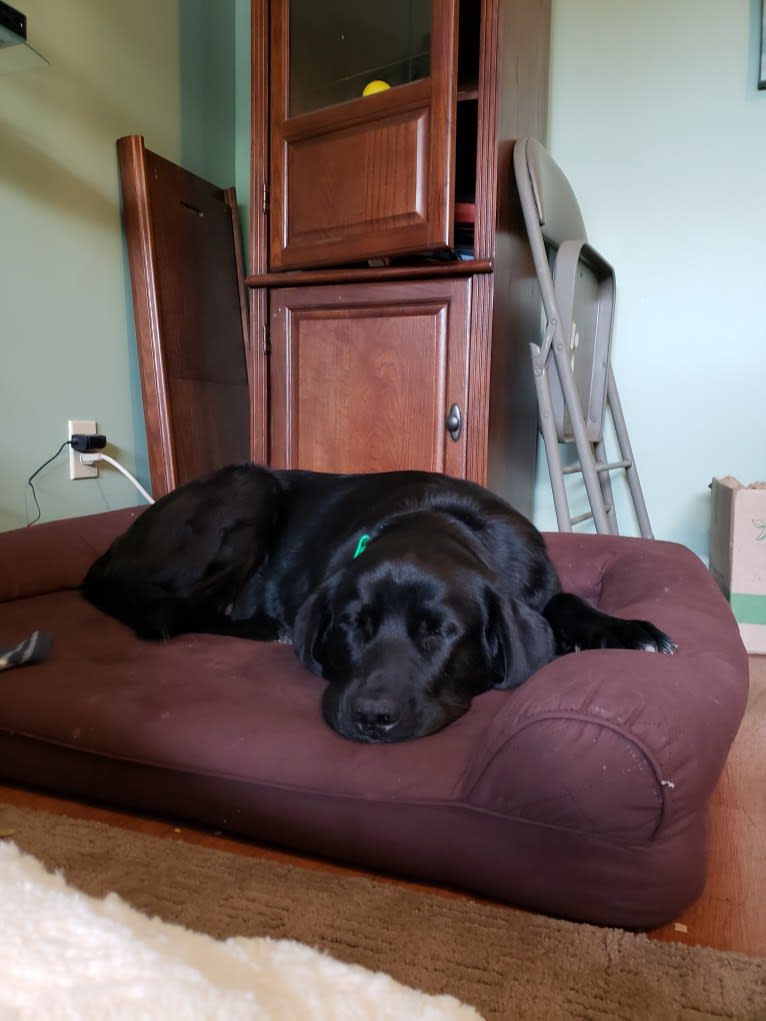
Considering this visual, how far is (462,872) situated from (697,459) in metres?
2.37

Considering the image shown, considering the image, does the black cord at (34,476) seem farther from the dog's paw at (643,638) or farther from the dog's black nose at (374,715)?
the dog's paw at (643,638)

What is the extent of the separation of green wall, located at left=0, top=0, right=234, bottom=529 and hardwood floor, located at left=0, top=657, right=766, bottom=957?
1.39 m

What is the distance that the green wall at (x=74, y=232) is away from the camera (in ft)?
7.64

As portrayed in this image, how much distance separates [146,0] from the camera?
285 cm

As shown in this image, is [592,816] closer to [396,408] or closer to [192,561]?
[192,561]

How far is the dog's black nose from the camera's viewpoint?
1.12 meters

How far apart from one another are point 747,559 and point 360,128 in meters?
1.84

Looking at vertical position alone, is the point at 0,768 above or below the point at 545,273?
below

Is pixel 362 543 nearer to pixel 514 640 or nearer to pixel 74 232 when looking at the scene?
pixel 514 640

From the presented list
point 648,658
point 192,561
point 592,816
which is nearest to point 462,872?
point 592,816

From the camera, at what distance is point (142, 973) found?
37 centimetres

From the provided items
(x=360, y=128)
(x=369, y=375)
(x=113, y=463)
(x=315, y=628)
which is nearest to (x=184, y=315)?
(x=113, y=463)

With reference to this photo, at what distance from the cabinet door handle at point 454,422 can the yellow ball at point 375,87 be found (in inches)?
41.7

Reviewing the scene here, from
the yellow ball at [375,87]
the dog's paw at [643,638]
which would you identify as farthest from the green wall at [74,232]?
the dog's paw at [643,638]
